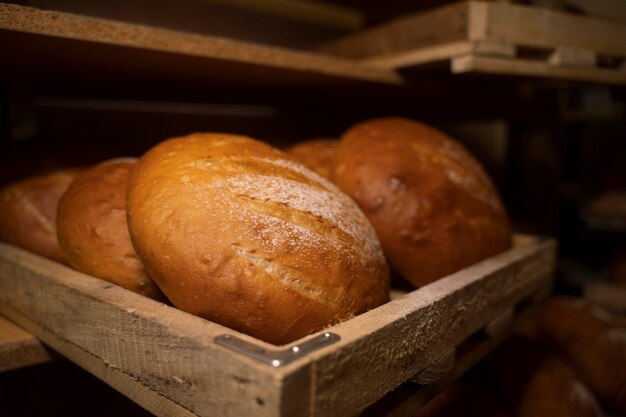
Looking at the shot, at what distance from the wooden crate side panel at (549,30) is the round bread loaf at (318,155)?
1.75 feet

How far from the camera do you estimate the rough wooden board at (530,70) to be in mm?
1415

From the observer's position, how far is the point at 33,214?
131 cm

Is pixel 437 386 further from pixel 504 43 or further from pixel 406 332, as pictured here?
pixel 504 43

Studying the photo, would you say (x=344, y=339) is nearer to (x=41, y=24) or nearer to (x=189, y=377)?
(x=189, y=377)

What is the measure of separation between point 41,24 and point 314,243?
68 centimetres

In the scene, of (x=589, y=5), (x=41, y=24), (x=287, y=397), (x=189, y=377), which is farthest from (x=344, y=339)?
(x=589, y=5)

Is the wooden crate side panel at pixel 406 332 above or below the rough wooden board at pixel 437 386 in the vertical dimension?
above

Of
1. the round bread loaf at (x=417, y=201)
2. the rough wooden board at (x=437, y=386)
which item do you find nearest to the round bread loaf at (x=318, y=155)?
the round bread loaf at (x=417, y=201)

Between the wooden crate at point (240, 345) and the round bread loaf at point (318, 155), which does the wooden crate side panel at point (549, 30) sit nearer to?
the round bread loaf at point (318, 155)

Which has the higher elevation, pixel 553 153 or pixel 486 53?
pixel 486 53

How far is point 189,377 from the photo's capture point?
0.72 metres

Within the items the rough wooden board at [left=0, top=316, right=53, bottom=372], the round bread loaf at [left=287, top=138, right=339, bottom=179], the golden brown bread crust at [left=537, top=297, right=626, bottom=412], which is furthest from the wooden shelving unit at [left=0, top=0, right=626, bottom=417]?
the golden brown bread crust at [left=537, top=297, right=626, bottom=412]

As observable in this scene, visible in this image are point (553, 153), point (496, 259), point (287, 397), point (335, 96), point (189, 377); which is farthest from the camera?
point (553, 153)

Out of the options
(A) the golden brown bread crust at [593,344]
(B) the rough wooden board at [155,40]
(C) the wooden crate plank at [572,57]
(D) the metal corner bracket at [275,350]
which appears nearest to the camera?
(D) the metal corner bracket at [275,350]
